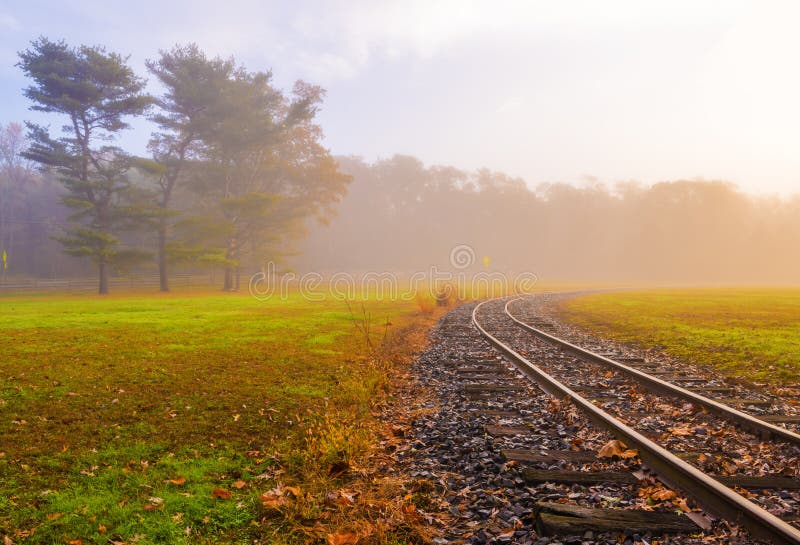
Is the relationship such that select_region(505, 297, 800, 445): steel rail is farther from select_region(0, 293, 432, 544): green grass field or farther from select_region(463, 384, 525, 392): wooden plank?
select_region(0, 293, 432, 544): green grass field

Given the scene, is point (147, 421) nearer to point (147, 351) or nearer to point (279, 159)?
point (147, 351)

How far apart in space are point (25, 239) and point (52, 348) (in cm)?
7318

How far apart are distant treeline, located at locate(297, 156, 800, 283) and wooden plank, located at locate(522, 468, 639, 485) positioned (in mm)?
96123

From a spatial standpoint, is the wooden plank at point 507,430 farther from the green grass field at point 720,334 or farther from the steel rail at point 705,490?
the green grass field at point 720,334

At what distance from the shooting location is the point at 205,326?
1789 centimetres

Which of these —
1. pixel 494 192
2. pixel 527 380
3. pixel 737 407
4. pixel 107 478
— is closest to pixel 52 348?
pixel 107 478

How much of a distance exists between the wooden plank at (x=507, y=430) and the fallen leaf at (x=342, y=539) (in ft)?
8.90

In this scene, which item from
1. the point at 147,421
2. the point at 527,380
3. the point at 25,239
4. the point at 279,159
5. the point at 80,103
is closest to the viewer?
the point at 147,421

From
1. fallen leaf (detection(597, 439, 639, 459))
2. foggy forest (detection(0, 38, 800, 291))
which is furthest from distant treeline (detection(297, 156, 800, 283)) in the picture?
fallen leaf (detection(597, 439, 639, 459))

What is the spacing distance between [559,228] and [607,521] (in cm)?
12064

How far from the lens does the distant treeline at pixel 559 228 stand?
343 ft

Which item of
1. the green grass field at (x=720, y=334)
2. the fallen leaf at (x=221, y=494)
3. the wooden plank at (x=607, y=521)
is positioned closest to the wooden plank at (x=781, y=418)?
the green grass field at (x=720, y=334)

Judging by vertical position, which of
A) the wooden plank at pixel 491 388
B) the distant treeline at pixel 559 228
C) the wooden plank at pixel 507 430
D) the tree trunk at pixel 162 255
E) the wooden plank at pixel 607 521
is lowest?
the wooden plank at pixel 507 430

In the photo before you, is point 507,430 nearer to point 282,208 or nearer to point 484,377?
point 484,377
